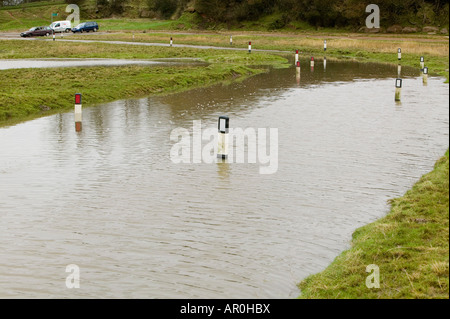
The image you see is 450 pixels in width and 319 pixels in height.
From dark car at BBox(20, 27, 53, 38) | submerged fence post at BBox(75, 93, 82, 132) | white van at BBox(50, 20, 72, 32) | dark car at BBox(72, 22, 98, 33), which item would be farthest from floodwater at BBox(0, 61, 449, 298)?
white van at BBox(50, 20, 72, 32)

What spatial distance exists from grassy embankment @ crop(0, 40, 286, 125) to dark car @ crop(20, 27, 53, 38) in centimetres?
2574

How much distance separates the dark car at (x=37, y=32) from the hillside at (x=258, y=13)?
1978cm

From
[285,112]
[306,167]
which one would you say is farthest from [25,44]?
[306,167]

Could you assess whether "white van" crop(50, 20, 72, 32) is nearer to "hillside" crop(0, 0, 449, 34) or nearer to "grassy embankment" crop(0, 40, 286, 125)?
"hillside" crop(0, 0, 449, 34)

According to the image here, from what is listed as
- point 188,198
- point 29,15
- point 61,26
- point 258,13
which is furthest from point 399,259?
point 29,15

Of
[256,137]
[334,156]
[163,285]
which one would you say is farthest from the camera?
[256,137]

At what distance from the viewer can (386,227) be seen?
10383 mm

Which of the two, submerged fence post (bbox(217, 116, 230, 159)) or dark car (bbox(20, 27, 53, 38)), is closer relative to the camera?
submerged fence post (bbox(217, 116, 230, 159))

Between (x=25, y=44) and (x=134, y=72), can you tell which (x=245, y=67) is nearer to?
(x=134, y=72)

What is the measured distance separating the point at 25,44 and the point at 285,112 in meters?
47.0

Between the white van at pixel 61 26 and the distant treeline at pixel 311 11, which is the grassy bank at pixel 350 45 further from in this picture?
the white van at pixel 61 26

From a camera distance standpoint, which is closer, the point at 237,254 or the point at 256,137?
the point at 237,254

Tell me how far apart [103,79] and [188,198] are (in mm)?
21888

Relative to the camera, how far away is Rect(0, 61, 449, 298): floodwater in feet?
30.3
